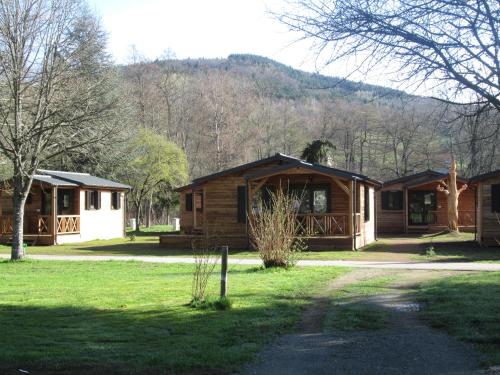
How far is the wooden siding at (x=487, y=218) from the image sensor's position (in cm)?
2412

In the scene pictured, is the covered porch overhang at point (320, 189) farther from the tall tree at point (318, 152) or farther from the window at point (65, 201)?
the tall tree at point (318, 152)

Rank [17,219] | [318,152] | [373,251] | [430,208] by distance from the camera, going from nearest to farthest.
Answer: [17,219]
[373,251]
[430,208]
[318,152]

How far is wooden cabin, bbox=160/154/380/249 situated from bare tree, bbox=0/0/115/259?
6959 millimetres

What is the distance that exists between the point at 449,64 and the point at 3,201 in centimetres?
2735

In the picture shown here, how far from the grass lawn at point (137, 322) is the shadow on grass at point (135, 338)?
10mm

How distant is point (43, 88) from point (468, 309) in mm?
14245

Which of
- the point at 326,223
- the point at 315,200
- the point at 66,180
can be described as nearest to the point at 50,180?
the point at 66,180

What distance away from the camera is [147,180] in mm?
44031

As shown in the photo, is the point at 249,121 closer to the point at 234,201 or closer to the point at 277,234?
the point at 234,201

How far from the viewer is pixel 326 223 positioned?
78.6 ft

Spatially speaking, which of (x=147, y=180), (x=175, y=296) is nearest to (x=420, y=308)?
(x=175, y=296)

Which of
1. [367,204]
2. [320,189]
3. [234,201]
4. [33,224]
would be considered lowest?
[33,224]

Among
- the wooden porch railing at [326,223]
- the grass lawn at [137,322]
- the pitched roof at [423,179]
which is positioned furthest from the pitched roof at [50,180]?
the pitched roof at [423,179]

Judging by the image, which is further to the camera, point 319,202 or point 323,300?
point 319,202
